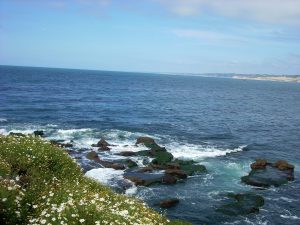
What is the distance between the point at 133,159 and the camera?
4938 cm

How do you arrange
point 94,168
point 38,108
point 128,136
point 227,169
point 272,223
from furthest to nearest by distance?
point 38,108 < point 128,136 < point 227,169 < point 94,168 < point 272,223

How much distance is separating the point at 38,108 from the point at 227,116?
47.6 m

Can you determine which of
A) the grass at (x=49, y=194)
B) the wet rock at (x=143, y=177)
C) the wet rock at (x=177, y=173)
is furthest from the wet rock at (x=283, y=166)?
the grass at (x=49, y=194)

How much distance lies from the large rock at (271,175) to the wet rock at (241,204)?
4.70 metres

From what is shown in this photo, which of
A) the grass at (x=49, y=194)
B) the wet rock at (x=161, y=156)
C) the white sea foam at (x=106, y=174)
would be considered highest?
the grass at (x=49, y=194)

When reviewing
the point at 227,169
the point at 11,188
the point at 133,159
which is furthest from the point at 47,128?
the point at 11,188

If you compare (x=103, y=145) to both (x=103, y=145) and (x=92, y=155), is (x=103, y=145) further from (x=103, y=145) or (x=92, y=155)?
(x=92, y=155)

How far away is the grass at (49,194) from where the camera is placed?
476 inches

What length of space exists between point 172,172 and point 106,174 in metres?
7.44

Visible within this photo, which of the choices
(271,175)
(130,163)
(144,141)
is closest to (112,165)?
(130,163)

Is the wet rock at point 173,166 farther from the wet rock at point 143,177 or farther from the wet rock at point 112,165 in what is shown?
the wet rock at point 112,165

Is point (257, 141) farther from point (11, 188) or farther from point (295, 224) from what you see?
point (11, 188)

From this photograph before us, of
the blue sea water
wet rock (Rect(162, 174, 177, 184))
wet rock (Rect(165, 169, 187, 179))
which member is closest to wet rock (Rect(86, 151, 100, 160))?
the blue sea water

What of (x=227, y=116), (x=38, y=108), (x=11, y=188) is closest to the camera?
(x=11, y=188)
